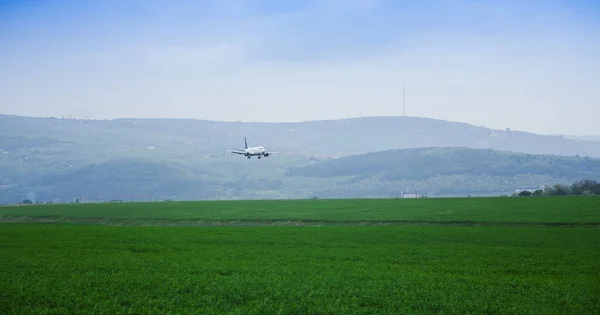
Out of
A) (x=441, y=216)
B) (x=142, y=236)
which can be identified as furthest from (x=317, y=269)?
(x=441, y=216)

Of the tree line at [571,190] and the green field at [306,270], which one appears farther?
the tree line at [571,190]

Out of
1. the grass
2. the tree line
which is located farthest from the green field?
the tree line

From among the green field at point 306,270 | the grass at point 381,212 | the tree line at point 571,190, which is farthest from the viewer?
the tree line at point 571,190

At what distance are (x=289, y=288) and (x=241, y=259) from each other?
1224 cm

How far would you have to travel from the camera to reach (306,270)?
121 ft

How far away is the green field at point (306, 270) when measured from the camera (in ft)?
91.6

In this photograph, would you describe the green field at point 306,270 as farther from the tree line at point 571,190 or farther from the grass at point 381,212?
the tree line at point 571,190

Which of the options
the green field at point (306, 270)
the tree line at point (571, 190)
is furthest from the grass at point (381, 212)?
the tree line at point (571, 190)

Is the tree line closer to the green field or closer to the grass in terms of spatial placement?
the grass

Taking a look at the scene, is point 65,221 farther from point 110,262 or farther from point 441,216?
point 110,262

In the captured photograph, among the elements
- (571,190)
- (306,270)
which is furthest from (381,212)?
(571,190)

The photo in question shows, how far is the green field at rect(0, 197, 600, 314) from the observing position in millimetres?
27906

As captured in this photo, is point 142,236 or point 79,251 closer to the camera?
point 79,251

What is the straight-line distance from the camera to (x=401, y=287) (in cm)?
3133
